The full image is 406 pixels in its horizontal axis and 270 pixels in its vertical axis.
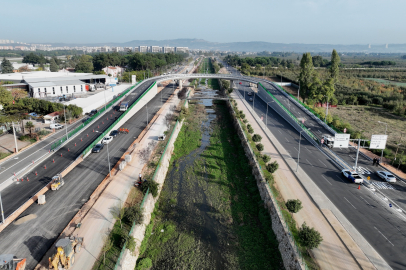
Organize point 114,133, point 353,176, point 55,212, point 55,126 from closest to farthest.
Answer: point 55,212
point 353,176
point 114,133
point 55,126

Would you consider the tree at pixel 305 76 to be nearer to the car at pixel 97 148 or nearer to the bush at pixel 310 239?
the car at pixel 97 148

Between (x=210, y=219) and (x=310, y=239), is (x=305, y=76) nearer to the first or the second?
(x=210, y=219)

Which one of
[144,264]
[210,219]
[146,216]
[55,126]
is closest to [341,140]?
[210,219]

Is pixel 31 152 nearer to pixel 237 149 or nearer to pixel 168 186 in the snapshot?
pixel 168 186

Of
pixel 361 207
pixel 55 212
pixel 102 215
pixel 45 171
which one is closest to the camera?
pixel 102 215

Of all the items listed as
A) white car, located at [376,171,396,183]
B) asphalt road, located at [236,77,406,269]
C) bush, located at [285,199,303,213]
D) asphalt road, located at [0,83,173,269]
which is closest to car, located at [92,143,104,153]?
asphalt road, located at [0,83,173,269]

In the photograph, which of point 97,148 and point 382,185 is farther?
point 97,148

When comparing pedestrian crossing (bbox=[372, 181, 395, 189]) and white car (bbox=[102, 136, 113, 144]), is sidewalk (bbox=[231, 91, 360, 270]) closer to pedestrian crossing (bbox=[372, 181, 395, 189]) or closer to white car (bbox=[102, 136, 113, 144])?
pedestrian crossing (bbox=[372, 181, 395, 189])
